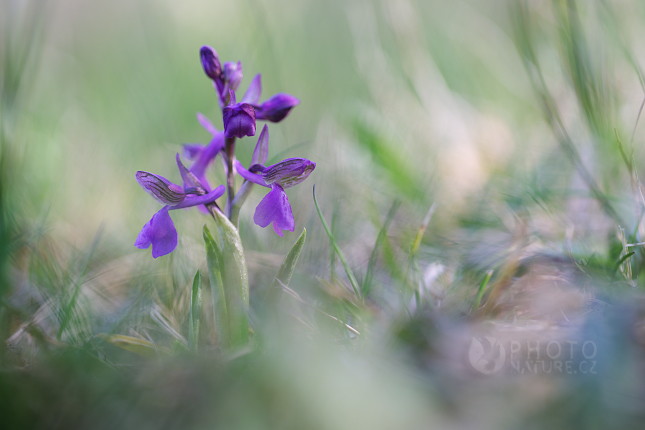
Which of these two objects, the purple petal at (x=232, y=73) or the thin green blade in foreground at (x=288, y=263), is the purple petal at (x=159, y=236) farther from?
the purple petal at (x=232, y=73)

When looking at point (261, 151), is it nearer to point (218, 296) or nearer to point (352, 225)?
point (218, 296)

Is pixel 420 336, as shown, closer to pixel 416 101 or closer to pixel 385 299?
pixel 385 299

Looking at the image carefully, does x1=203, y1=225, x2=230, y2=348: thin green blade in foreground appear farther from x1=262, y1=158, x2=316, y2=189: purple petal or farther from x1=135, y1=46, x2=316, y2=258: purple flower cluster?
x1=262, y1=158, x2=316, y2=189: purple petal

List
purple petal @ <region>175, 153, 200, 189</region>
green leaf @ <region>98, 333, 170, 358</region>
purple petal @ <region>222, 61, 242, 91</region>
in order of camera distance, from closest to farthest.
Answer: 1. green leaf @ <region>98, 333, 170, 358</region>
2. purple petal @ <region>175, 153, 200, 189</region>
3. purple petal @ <region>222, 61, 242, 91</region>

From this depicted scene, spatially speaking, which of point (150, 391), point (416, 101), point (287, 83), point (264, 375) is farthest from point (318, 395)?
point (287, 83)

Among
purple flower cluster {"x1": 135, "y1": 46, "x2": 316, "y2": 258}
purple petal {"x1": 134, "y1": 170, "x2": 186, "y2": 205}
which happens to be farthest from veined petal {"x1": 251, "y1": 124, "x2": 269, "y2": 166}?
purple petal {"x1": 134, "y1": 170, "x2": 186, "y2": 205}
